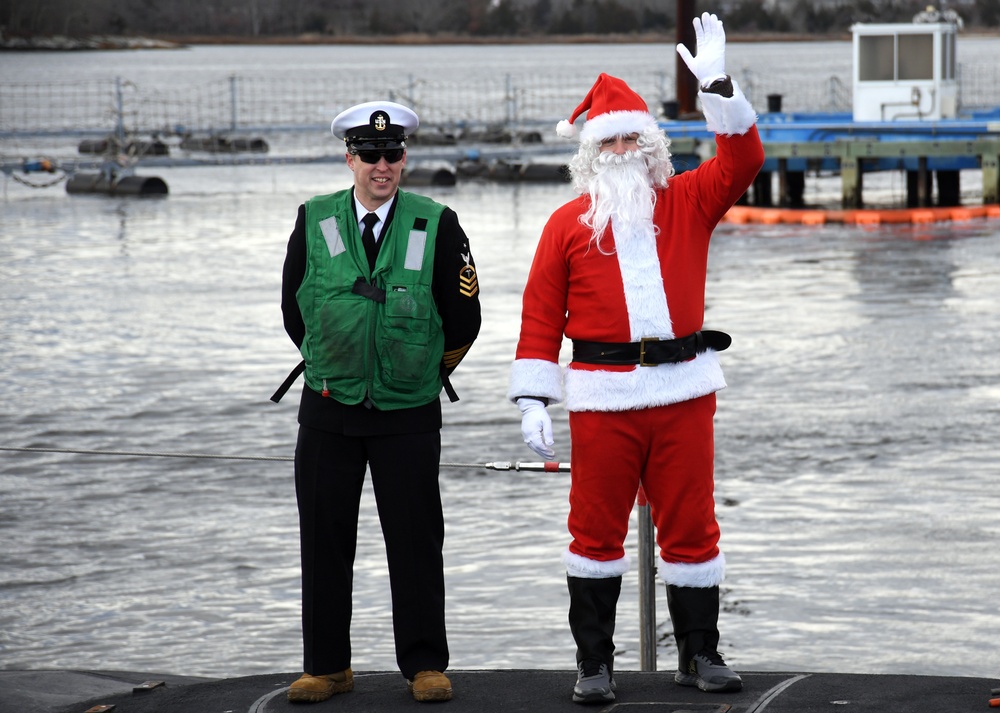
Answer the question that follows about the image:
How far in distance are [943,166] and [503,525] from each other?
18418 millimetres

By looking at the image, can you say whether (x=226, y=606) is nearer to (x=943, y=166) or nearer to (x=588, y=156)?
(x=588, y=156)

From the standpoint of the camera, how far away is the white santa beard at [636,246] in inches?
174

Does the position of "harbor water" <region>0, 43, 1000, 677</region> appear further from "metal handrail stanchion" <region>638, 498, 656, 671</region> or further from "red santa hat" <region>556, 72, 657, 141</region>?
"red santa hat" <region>556, 72, 657, 141</region>

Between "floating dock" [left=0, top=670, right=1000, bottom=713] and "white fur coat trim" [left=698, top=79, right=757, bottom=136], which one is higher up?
"white fur coat trim" [left=698, top=79, right=757, bottom=136]

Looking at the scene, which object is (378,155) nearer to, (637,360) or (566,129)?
(566,129)

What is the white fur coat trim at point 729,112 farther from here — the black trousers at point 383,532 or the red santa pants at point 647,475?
the black trousers at point 383,532

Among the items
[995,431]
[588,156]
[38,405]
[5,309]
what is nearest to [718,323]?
[995,431]

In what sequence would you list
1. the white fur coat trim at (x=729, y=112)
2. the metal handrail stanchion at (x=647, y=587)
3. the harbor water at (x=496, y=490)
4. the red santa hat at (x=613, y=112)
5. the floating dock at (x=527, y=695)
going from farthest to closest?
the harbor water at (x=496, y=490) → the metal handrail stanchion at (x=647, y=587) → the red santa hat at (x=613, y=112) → the white fur coat trim at (x=729, y=112) → the floating dock at (x=527, y=695)

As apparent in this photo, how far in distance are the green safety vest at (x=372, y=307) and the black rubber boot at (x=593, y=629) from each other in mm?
758

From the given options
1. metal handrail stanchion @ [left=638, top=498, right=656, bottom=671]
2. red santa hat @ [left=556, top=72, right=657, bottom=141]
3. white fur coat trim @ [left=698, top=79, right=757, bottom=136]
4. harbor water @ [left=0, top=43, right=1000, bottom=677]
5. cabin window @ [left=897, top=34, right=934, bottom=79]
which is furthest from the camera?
cabin window @ [left=897, top=34, right=934, bottom=79]

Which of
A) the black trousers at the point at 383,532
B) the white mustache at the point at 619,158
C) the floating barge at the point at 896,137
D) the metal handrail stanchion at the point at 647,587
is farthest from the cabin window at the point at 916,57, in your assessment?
the black trousers at the point at 383,532

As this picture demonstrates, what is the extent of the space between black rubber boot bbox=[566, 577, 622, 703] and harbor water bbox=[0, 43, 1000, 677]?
5.37 feet

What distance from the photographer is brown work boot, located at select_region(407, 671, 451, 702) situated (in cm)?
444

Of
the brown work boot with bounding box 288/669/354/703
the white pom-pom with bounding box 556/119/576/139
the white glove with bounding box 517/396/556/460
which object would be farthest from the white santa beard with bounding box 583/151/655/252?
the brown work boot with bounding box 288/669/354/703
